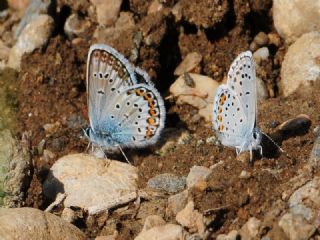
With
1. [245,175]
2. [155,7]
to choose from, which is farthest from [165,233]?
[155,7]

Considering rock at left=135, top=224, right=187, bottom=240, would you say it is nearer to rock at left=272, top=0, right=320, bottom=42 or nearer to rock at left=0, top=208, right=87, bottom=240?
rock at left=0, top=208, right=87, bottom=240

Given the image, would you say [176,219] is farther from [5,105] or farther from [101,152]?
[5,105]

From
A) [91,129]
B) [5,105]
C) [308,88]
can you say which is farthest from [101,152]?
[308,88]

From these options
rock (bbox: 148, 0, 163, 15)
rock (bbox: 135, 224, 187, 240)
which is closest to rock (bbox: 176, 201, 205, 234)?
rock (bbox: 135, 224, 187, 240)

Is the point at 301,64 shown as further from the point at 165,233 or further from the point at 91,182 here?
the point at 165,233

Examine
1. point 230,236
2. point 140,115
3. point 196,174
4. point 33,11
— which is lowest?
point 140,115
